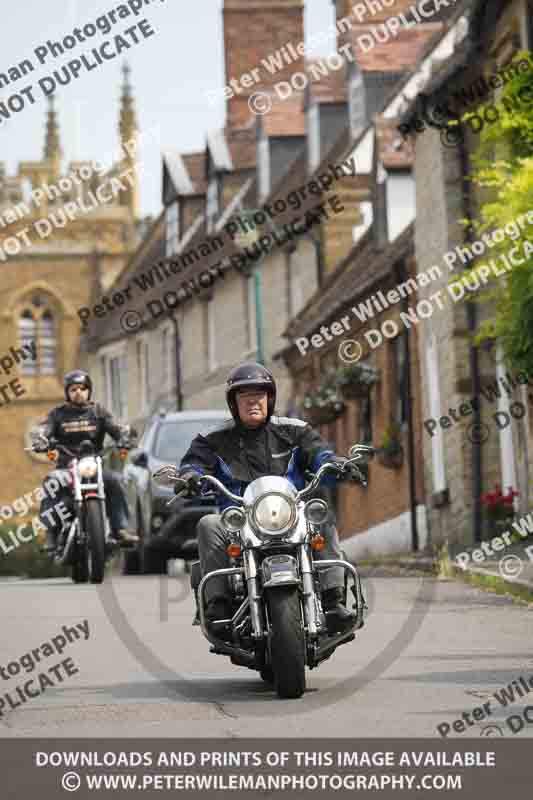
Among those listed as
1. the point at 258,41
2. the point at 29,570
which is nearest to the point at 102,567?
the point at 258,41

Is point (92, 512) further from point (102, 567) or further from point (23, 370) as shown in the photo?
point (23, 370)

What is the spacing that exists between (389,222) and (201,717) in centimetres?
2550

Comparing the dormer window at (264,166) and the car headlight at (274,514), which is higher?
the dormer window at (264,166)

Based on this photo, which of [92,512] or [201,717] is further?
[92,512]

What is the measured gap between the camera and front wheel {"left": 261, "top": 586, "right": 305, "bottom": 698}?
902 centimetres

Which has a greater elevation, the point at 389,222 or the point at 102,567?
the point at 389,222

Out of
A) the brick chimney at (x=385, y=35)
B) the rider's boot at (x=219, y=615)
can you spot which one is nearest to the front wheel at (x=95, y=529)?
the rider's boot at (x=219, y=615)

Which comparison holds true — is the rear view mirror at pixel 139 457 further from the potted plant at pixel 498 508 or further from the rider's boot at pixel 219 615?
the rider's boot at pixel 219 615

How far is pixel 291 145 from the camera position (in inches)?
1845

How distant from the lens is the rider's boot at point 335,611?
9484mm

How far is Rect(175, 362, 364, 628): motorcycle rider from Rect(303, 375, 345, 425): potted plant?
22606 millimetres

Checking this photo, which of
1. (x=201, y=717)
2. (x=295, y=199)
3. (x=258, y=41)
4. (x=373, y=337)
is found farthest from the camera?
(x=258, y=41)
